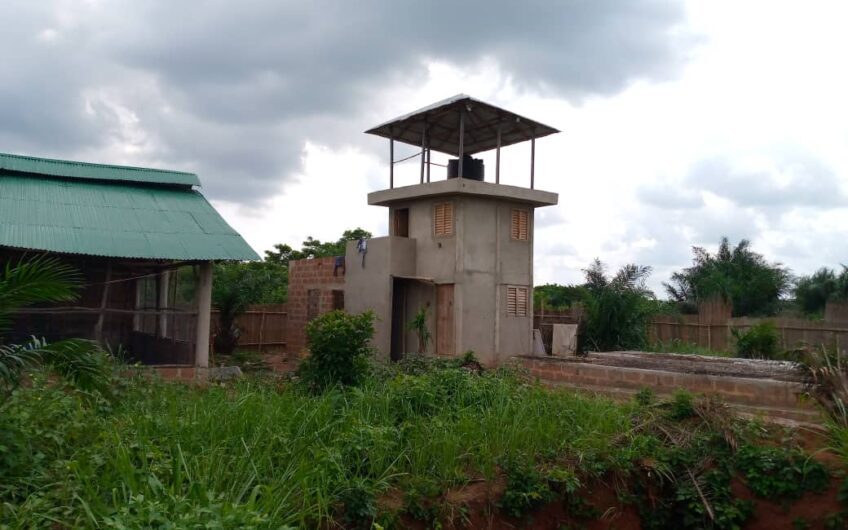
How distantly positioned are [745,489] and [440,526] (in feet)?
11.1

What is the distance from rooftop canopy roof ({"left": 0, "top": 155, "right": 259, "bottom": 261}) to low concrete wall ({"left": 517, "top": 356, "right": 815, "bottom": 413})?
18.1 ft

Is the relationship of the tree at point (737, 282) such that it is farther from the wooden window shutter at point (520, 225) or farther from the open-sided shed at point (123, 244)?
the open-sided shed at point (123, 244)

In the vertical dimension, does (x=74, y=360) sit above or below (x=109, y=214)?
below

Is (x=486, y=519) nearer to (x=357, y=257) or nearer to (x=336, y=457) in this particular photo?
(x=336, y=457)

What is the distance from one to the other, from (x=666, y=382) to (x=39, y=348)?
27.6 feet

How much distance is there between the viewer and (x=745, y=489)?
749 cm

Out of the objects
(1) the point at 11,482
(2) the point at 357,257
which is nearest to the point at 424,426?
(1) the point at 11,482

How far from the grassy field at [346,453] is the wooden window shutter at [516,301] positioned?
7.41 meters

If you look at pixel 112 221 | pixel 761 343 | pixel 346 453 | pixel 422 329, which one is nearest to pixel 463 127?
pixel 422 329

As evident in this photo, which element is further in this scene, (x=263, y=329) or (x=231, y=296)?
(x=263, y=329)

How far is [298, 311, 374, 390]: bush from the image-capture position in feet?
31.4

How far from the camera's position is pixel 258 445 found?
6.05 metres

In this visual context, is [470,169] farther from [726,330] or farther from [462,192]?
[726,330]

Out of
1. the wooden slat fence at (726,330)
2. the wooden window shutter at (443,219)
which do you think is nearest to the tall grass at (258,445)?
the wooden window shutter at (443,219)
